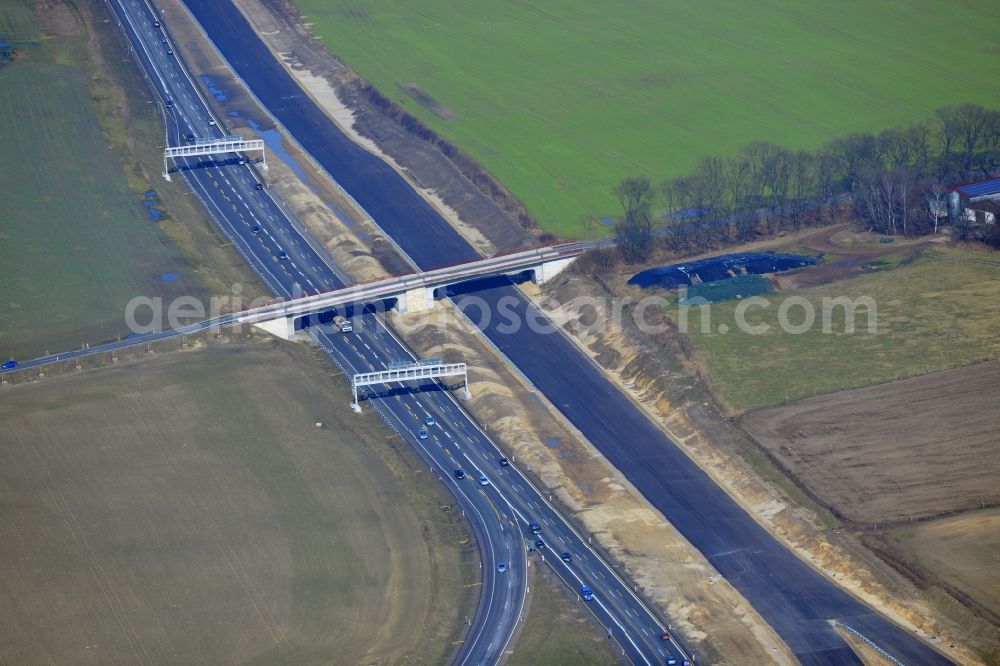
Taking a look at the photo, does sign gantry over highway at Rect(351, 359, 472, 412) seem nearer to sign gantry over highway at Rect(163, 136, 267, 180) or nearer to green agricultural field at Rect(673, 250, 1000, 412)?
green agricultural field at Rect(673, 250, 1000, 412)

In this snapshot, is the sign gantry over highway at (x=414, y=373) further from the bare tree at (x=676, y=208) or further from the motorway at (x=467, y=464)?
the bare tree at (x=676, y=208)

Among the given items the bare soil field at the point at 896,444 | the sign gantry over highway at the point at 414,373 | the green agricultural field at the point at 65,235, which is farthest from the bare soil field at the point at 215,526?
the bare soil field at the point at 896,444

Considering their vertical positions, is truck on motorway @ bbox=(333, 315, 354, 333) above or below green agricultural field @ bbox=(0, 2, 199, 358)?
below

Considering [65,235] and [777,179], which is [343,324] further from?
[777,179]

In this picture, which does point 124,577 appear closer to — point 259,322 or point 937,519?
point 259,322

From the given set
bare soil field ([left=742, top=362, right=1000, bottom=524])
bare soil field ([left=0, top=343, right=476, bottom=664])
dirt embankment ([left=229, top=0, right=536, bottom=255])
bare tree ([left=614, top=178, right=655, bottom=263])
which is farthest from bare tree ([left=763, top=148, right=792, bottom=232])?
bare soil field ([left=0, top=343, right=476, bottom=664])
